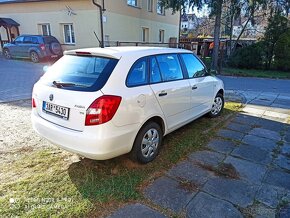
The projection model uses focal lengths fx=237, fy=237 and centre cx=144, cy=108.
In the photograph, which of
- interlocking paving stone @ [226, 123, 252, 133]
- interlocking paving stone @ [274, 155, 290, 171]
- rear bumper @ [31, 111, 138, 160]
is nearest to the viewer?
rear bumper @ [31, 111, 138, 160]

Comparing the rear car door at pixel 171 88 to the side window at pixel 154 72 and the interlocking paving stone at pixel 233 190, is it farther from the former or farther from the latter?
the interlocking paving stone at pixel 233 190

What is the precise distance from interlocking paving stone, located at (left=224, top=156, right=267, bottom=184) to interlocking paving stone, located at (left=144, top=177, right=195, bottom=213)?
88cm

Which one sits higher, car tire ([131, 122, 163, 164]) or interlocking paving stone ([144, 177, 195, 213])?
car tire ([131, 122, 163, 164])

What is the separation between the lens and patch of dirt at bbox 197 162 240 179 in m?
3.13

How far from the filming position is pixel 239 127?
4859 millimetres

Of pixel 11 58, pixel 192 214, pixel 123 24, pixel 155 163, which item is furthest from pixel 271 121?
pixel 11 58

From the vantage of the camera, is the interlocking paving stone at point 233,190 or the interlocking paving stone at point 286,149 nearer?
the interlocking paving stone at point 233,190

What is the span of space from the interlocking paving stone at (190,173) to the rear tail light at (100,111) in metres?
1.20

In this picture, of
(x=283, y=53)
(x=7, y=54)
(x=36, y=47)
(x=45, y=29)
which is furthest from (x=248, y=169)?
(x=45, y=29)

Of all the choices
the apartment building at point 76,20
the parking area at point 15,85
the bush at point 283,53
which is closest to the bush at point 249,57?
the bush at point 283,53

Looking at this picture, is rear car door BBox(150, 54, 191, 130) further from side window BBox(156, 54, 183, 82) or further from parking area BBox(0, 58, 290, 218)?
parking area BBox(0, 58, 290, 218)

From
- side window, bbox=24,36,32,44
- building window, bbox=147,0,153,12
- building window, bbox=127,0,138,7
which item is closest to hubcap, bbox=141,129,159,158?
side window, bbox=24,36,32,44

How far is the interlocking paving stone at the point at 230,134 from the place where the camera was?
435 centimetres

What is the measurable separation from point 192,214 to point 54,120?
6.35 feet
